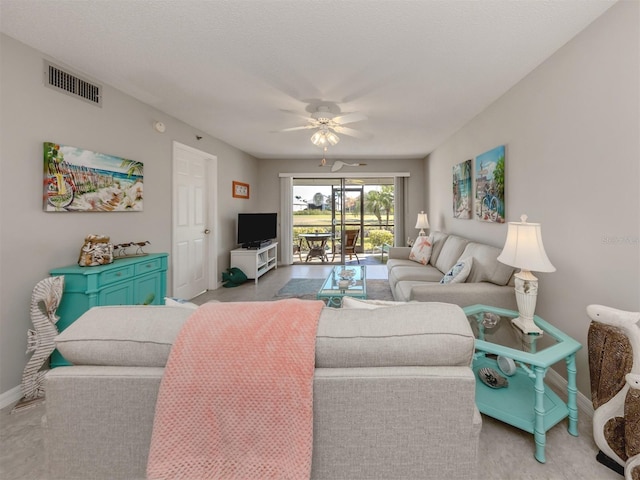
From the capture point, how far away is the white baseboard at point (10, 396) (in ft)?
6.32

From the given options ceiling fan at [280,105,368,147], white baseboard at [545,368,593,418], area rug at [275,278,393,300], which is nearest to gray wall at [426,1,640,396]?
white baseboard at [545,368,593,418]

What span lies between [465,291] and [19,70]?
367 centimetres

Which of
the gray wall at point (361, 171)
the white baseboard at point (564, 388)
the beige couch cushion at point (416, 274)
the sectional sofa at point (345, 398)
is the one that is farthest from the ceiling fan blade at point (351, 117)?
the gray wall at point (361, 171)

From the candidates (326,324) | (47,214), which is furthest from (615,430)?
(47,214)

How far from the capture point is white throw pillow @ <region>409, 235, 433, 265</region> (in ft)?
14.4

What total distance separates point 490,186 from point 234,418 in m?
3.31

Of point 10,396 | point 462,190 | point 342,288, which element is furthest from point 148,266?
point 462,190

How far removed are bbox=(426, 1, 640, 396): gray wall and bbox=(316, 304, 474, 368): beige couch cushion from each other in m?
1.39

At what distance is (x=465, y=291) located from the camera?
2.41 m

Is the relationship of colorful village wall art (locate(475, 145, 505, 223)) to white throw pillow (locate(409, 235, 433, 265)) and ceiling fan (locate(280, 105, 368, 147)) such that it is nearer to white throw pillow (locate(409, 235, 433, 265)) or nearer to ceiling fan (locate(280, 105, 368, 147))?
white throw pillow (locate(409, 235, 433, 265))

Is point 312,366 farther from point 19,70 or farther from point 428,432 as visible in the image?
point 19,70

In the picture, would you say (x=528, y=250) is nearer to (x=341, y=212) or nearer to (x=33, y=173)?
(x=33, y=173)

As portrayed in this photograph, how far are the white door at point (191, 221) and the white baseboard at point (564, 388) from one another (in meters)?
3.98

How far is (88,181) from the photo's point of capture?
8.20 feet
